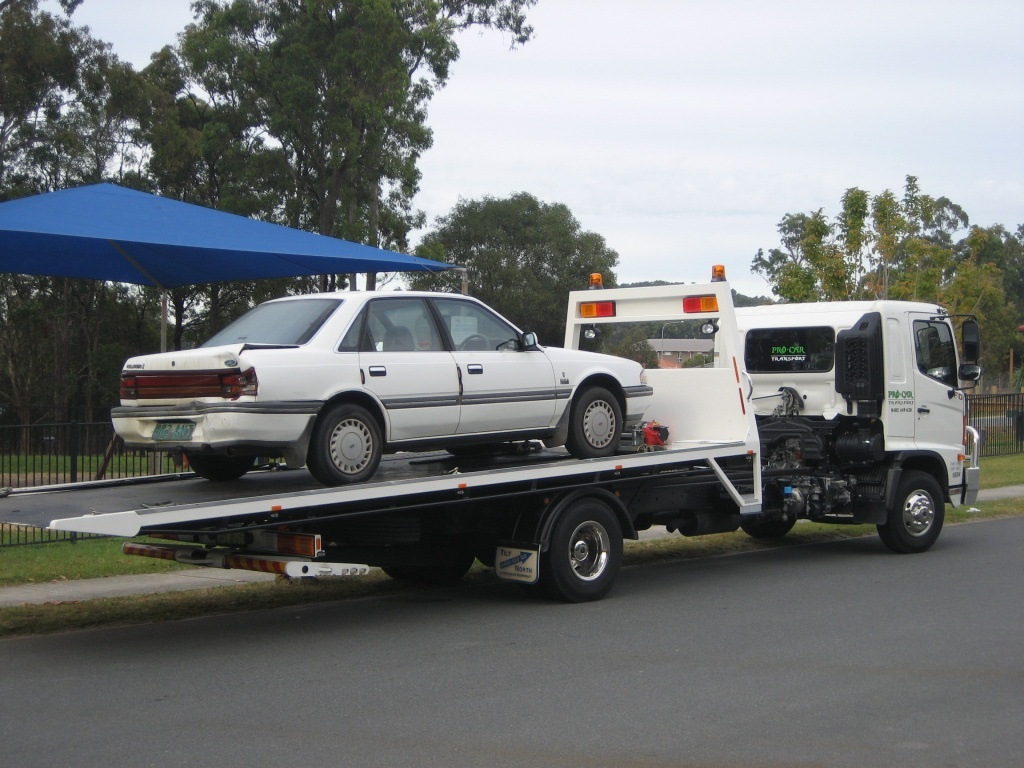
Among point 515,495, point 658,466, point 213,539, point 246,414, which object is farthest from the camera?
point 658,466

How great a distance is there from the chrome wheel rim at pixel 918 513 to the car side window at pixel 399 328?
6.22m

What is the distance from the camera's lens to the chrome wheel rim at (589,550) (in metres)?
9.79

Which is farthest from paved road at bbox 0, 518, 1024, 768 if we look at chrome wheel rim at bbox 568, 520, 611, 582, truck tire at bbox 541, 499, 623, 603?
chrome wheel rim at bbox 568, 520, 611, 582

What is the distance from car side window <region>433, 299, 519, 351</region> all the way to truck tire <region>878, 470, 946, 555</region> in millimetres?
5216

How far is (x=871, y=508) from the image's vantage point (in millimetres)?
12336

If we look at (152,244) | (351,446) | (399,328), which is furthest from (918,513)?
(152,244)

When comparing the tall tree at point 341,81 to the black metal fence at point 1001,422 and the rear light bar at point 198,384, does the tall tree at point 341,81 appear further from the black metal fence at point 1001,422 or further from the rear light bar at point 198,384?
the rear light bar at point 198,384

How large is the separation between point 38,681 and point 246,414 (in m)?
2.09

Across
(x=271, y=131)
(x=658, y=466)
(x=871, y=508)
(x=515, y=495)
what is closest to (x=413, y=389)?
(x=515, y=495)

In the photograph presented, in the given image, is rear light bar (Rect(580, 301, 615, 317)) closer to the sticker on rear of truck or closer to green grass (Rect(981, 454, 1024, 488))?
the sticker on rear of truck

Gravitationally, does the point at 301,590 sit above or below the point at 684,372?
below

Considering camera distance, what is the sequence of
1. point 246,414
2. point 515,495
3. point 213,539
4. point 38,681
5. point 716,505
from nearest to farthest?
point 38,681 → point 246,414 → point 213,539 → point 515,495 → point 716,505

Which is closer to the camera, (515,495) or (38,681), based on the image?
(38,681)

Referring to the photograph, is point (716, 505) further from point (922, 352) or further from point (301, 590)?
point (301, 590)
